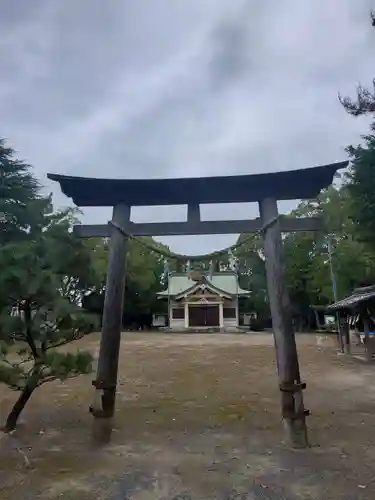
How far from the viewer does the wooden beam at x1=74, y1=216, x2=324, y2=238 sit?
577 cm

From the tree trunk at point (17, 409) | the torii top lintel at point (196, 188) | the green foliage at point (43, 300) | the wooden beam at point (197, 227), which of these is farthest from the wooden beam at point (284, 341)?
the tree trunk at point (17, 409)

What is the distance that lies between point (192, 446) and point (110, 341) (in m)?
1.50

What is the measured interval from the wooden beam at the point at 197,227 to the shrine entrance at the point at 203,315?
26.7 meters

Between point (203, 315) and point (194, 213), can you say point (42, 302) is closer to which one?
point (194, 213)

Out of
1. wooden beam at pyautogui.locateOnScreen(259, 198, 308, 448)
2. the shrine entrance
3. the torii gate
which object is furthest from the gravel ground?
the shrine entrance

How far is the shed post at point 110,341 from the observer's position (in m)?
5.26

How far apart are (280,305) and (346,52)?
15.2 feet

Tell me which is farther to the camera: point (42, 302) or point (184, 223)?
point (184, 223)

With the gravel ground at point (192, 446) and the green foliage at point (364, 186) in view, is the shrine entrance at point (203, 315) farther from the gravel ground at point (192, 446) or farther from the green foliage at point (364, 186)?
the green foliage at point (364, 186)

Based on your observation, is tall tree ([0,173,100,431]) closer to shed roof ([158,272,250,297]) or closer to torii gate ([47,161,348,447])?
torii gate ([47,161,348,447])

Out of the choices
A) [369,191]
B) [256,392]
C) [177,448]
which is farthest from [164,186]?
[256,392]

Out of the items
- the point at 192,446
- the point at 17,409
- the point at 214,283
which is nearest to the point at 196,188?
the point at 192,446

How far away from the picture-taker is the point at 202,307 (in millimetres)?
32406

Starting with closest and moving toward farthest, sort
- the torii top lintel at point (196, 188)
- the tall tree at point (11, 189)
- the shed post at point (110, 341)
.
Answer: the shed post at point (110, 341) < the torii top lintel at point (196, 188) < the tall tree at point (11, 189)
